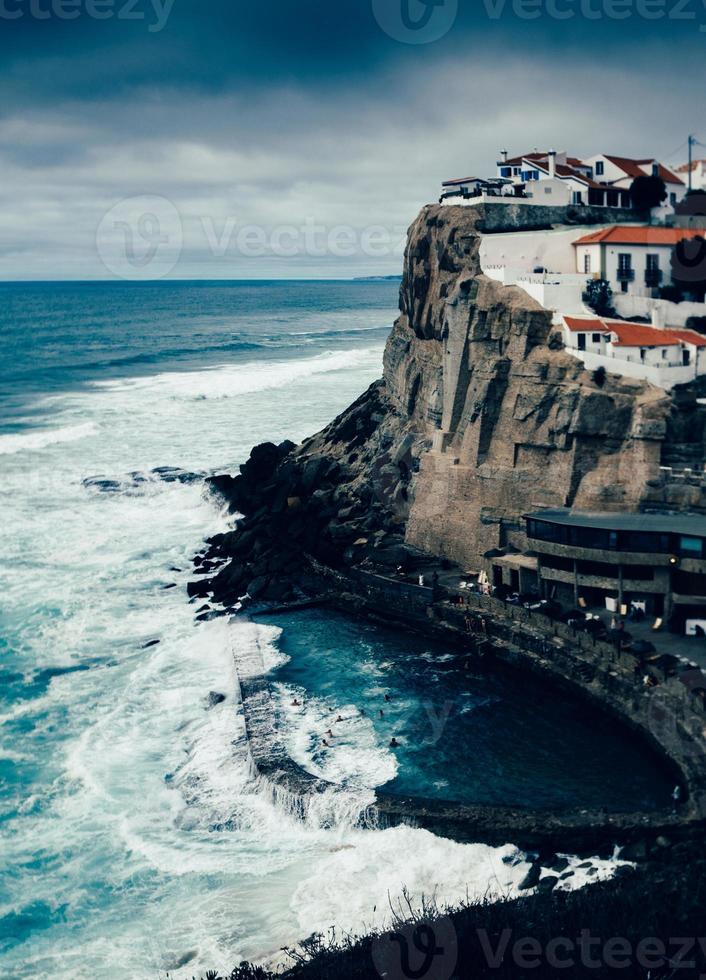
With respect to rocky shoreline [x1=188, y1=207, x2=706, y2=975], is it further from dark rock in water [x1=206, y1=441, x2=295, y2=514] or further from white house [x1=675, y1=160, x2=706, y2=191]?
white house [x1=675, y1=160, x2=706, y2=191]

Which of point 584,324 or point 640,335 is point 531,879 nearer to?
point 640,335

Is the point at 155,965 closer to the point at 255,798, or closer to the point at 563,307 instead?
the point at 255,798

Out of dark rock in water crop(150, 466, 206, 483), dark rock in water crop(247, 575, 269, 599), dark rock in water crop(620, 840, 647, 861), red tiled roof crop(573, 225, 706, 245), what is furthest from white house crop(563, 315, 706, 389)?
dark rock in water crop(150, 466, 206, 483)

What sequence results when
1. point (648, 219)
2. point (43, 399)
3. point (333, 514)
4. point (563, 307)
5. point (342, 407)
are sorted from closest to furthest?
point (563, 307) → point (333, 514) → point (648, 219) → point (342, 407) → point (43, 399)

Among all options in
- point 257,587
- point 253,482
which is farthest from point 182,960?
point 253,482

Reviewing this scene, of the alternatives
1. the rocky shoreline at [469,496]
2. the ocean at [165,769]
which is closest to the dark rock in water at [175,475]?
the ocean at [165,769]

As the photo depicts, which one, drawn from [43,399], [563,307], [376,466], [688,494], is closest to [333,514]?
[376,466]
